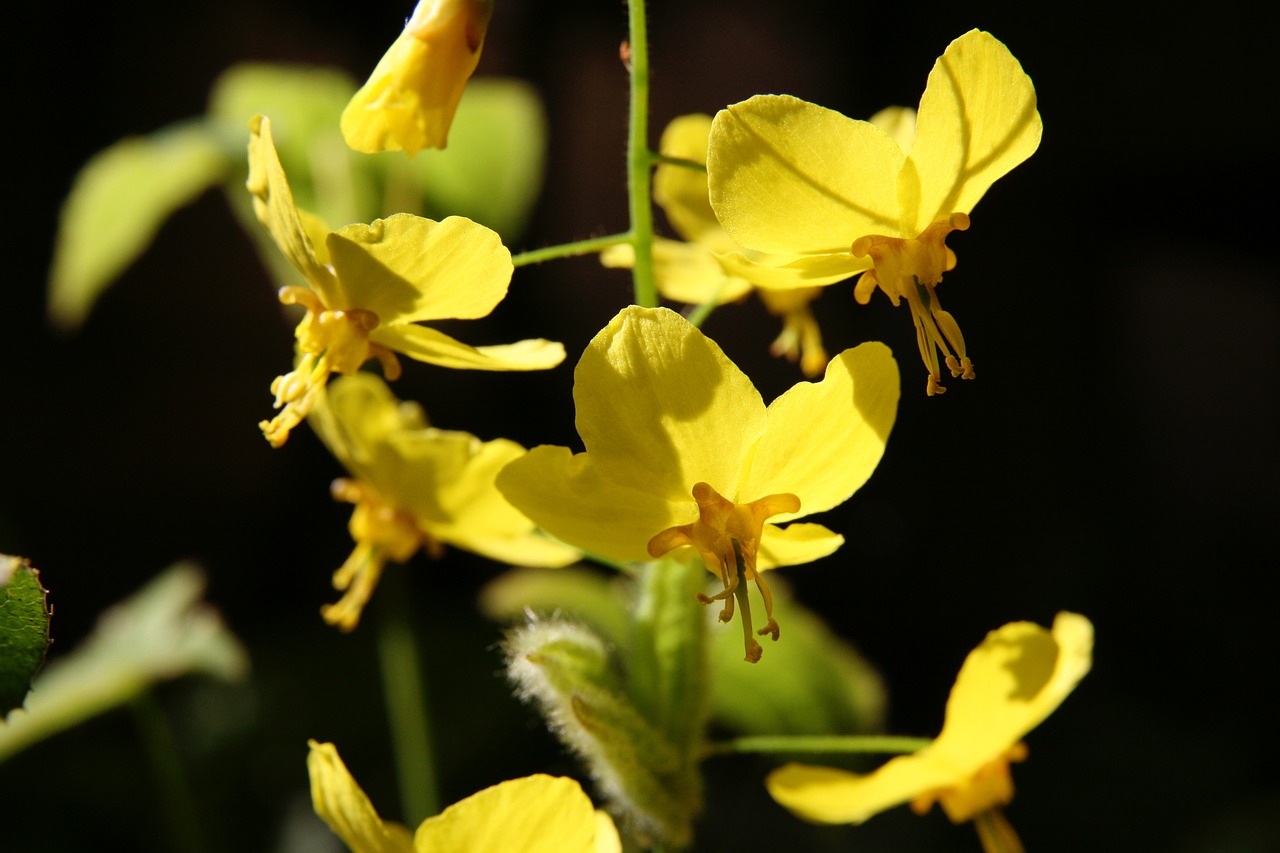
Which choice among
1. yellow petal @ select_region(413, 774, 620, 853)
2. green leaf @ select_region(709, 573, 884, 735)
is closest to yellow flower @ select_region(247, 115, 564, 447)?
yellow petal @ select_region(413, 774, 620, 853)

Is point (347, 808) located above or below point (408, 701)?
above

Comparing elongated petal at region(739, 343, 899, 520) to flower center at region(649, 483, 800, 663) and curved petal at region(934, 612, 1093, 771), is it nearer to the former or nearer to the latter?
flower center at region(649, 483, 800, 663)

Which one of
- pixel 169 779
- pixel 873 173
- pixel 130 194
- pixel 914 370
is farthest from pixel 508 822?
pixel 914 370

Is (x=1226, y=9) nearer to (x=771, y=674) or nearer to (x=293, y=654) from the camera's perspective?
(x=771, y=674)

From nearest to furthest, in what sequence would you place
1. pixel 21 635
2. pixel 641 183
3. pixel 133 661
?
pixel 21 635 < pixel 641 183 < pixel 133 661

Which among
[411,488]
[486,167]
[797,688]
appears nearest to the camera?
[411,488]

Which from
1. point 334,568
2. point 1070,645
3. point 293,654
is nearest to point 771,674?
point 1070,645

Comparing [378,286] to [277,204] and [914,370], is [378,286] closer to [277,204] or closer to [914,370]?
[277,204]
